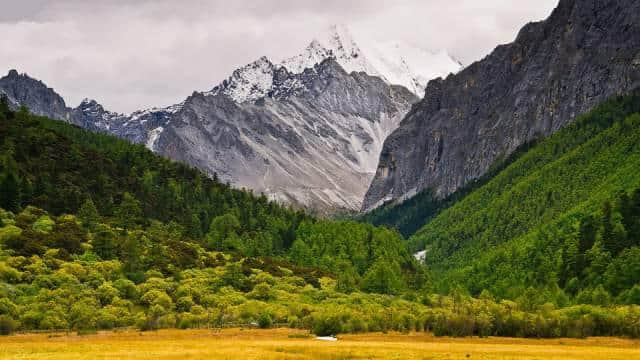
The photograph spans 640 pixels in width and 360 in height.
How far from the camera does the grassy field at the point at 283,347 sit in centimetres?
7812

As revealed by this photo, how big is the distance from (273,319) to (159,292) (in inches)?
787

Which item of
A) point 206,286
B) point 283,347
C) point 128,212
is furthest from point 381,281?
point 283,347

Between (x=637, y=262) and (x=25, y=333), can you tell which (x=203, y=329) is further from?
(x=637, y=262)

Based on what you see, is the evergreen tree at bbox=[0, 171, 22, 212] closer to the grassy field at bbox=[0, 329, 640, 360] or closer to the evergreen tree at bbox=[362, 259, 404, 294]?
the evergreen tree at bbox=[362, 259, 404, 294]

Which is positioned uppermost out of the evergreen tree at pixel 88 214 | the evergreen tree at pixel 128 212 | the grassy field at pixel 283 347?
the evergreen tree at pixel 128 212

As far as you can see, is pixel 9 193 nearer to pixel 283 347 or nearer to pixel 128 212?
pixel 128 212

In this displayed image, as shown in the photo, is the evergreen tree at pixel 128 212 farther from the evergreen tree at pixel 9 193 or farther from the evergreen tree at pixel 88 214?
the evergreen tree at pixel 9 193

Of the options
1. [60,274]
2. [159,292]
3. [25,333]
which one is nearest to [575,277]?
[159,292]

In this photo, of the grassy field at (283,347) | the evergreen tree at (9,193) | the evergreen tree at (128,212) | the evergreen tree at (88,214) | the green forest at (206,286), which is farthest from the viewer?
the evergreen tree at (128,212)

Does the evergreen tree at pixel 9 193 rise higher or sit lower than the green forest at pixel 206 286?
higher

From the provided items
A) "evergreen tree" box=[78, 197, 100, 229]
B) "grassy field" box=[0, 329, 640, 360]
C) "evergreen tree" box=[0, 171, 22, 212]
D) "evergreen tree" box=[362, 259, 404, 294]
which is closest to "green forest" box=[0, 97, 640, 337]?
"evergreen tree" box=[0, 171, 22, 212]

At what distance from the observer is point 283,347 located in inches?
3428

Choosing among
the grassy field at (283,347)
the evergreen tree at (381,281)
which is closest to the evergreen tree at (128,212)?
the evergreen tree at (381,281)

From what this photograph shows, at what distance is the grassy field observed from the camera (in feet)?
256
